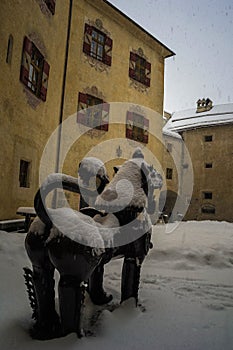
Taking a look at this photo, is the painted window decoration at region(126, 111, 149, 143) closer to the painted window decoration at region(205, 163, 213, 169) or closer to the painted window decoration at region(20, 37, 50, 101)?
the painted window decoration at region(20, 37, 50, 101)

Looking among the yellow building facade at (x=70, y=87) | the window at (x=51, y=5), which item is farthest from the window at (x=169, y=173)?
the window at (x=51, y=5)

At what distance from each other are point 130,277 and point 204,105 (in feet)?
91.1

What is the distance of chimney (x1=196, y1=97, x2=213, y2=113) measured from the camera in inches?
1102

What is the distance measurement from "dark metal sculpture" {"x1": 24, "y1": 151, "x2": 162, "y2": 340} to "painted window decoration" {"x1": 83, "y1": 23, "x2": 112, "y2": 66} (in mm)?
10363

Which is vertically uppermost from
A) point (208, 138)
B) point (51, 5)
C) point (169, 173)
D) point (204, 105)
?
point (204, 105)

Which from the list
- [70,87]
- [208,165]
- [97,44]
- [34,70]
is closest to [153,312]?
[34,70]

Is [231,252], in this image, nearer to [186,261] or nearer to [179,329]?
[186,261]

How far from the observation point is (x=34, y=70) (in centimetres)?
863

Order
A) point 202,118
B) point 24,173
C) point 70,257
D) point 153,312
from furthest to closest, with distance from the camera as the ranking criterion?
point 202,118 → point 24,173 → point 153,312 → point 70,257

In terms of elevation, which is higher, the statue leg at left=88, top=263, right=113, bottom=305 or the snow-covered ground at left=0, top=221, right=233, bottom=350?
the statue leg at left=88, top=263, right=113, bottom=305

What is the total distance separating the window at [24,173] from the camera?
812 cm

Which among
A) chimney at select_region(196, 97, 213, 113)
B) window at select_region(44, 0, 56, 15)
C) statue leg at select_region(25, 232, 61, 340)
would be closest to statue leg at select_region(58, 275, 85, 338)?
statue leg at select_region(25, 232, 61, 340)

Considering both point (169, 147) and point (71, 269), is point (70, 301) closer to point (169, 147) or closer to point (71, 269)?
point (71, 269)

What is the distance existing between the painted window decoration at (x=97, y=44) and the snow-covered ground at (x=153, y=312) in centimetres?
923
